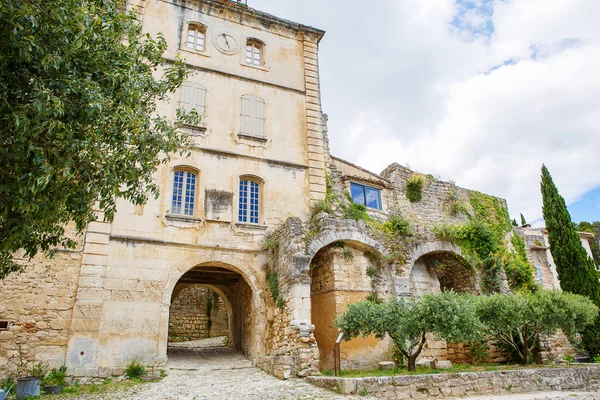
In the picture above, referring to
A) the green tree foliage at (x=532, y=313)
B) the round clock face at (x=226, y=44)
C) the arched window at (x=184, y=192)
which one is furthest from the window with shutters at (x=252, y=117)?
the green tree foliage at (x=532, y=313)

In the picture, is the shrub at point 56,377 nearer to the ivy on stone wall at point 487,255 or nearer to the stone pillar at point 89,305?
the stone pillar at point 89,305

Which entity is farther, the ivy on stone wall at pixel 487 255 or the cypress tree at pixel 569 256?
the cypress tree at pixel 569 256

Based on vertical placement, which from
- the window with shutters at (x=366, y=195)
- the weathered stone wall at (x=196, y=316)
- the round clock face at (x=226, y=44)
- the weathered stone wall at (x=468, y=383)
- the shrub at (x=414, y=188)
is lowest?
the weathered stone wall at (x=468, y=383)

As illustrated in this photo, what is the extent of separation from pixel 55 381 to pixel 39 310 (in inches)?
76.6

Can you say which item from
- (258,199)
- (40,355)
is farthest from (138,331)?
(258,199)

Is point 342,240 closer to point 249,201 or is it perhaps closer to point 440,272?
point 249,201

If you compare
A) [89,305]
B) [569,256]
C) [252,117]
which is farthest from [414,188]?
[89,305]

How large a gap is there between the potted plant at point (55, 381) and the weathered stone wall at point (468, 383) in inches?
235

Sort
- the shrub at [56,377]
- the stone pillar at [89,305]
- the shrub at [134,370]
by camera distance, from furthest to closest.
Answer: the shrub at [134,370], the stone pillar at [89,305], the shrub at [56,377]

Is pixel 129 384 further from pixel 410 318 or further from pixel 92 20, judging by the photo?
pixel 92 20

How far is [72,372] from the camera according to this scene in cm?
1112

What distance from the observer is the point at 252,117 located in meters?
16.3

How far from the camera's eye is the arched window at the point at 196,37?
54.2 ft

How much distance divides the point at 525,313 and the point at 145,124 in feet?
37.3
